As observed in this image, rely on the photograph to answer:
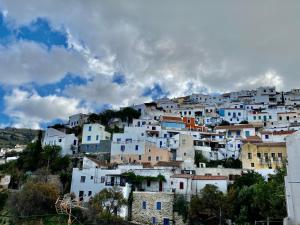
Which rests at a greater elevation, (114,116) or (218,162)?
(114,116)

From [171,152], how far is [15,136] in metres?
77.9

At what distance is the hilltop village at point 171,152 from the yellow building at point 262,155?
7 centimetres

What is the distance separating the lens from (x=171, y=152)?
179 feet

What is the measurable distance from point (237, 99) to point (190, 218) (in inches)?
2572

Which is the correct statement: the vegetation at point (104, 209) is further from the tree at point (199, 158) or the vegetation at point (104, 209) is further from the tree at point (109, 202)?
the tree at point (199, 158)

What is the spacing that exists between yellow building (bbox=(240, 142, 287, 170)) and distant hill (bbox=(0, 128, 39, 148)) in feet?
225

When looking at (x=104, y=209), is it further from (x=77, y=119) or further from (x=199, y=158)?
(x=77, y=119)

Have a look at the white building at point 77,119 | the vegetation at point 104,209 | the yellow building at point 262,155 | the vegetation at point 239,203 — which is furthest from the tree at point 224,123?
the vegetation at point 104,209

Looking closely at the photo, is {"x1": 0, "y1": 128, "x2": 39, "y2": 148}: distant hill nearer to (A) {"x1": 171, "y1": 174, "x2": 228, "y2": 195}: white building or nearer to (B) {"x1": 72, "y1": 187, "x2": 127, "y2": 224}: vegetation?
(B) {"x1": 72, "y1": 187, "x2": 127, "y2": 224}: vegetation

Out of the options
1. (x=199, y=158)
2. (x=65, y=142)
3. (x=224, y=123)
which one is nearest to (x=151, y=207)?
(x=199, y=158)

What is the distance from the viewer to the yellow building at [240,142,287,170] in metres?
49.1

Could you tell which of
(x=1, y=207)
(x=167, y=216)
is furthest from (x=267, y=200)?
(x=1, y=207)

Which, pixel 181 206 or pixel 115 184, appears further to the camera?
pixel 115 184

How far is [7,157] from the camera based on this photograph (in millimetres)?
62781
